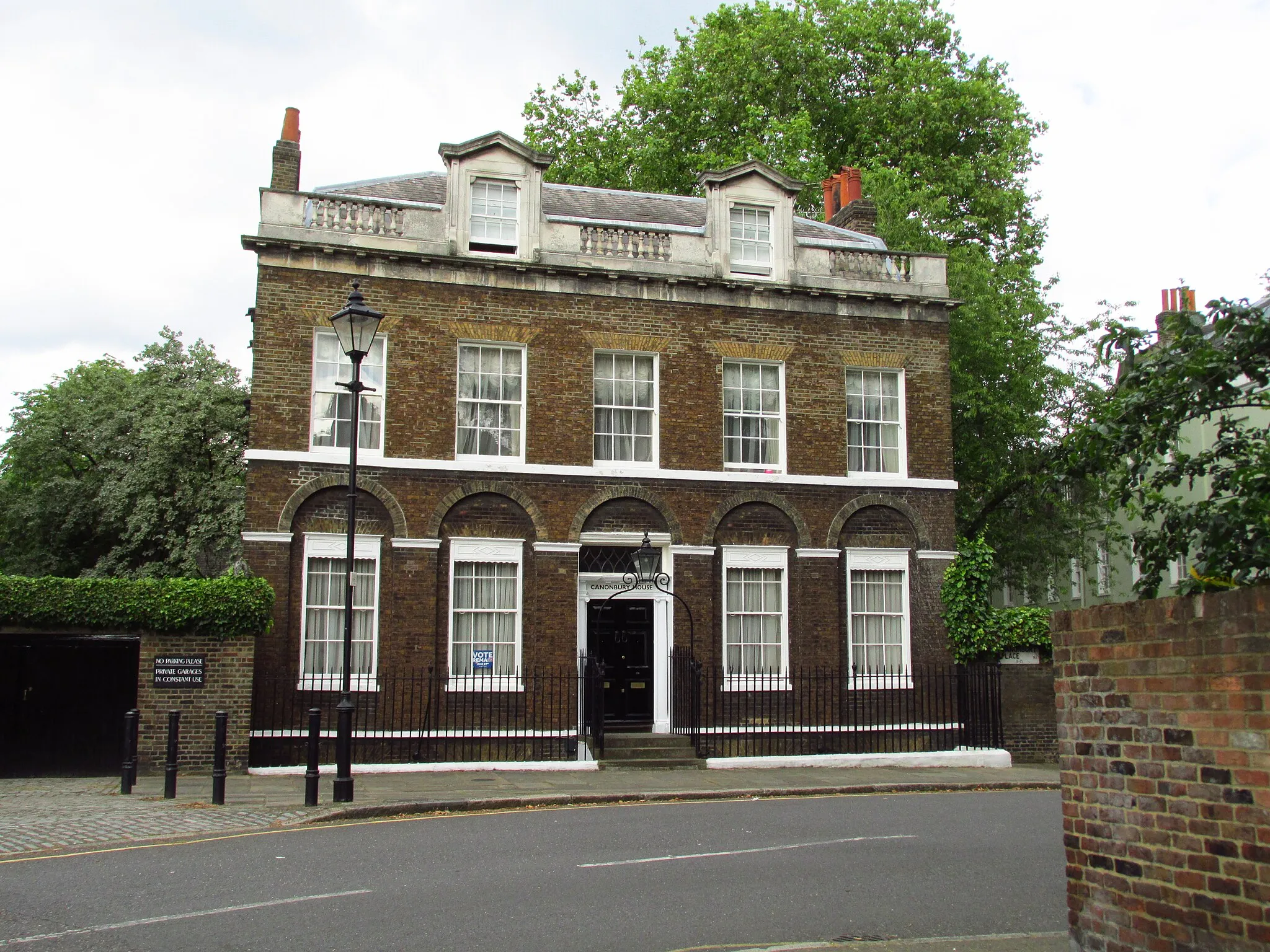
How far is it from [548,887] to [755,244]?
14631 millimetres

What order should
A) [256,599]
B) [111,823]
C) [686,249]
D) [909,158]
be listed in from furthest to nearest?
1. [909,158]
2. [686,249]
3. [256,599]
4. [111,823]

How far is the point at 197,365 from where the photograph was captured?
3206 centimetres

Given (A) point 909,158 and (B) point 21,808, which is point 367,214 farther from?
(A) point 909,158

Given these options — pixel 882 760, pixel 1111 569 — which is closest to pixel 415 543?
pixel 882 760

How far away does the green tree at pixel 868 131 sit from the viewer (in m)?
27.3

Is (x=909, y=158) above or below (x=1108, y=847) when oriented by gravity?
above

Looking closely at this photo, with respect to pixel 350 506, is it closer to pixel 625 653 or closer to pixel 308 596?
pixel 308 596

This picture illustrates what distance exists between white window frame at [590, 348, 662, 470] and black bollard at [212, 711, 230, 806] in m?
8.15

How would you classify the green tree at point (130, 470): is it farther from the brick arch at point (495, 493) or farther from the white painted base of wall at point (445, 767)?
the white painted base of wall at point (445, 767)

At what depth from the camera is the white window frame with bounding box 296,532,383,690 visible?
1752 centimetres

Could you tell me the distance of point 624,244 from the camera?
19969mm

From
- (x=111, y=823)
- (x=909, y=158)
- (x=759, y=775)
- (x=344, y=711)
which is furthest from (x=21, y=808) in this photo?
(x=909, y=158)

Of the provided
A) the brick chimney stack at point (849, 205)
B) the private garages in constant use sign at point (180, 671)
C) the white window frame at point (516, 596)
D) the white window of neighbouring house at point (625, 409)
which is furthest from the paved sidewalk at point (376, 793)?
the brick chimney stack at point (849, 205)

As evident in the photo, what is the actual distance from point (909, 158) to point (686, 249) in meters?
13.7
